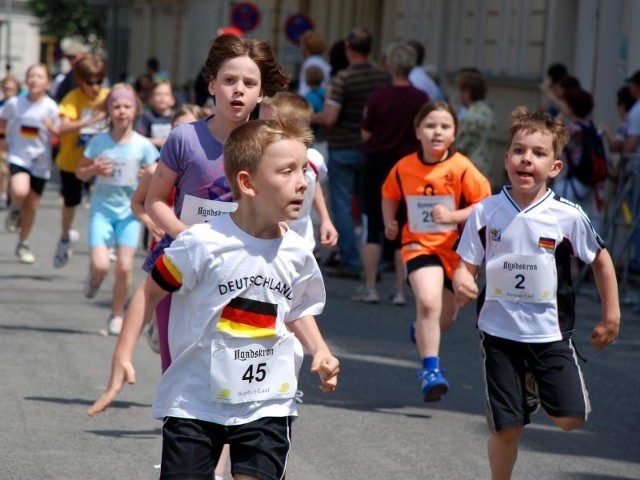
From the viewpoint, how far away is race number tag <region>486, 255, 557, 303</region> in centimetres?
614

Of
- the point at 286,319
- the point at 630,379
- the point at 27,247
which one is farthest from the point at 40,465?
the point at 27,247

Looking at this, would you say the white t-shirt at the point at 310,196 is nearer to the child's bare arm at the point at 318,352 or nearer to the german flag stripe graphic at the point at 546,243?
the german flag stripe graphic at the point at 546,243

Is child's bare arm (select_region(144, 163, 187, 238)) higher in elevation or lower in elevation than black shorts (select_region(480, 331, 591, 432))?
higher

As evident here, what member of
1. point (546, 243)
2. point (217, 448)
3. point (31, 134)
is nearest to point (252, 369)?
point (217, 448)

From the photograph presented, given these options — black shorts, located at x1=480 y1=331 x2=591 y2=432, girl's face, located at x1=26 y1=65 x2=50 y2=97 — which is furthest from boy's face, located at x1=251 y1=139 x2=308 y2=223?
girl's face, located at x1=26 y1=65 x2=50 y2=97

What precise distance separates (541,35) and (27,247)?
1158 cm

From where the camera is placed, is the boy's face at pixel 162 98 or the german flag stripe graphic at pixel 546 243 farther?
the boy's face at pixel 162 98

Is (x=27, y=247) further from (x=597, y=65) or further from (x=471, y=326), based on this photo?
(x=597, y=65)

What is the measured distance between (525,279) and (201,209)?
134 cm

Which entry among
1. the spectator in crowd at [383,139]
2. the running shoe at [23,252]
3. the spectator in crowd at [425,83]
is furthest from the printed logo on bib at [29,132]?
the spectator in crowd at [425,83]

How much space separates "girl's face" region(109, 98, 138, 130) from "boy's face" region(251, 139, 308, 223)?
5.97m

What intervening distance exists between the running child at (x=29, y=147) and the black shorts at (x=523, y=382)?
852 cm

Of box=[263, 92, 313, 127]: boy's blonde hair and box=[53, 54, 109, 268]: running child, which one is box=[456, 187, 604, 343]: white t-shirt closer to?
box=[263, 92, 313, 127]: boy's blonde hair

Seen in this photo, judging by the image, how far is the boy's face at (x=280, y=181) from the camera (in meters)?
4.68
